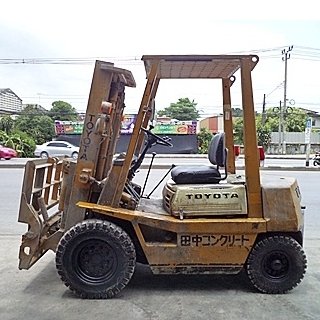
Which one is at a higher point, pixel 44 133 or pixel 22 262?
pixel 44 133

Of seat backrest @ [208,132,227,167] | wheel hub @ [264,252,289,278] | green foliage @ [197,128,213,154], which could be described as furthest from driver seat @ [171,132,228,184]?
green foliage @ [197,128,213,154]

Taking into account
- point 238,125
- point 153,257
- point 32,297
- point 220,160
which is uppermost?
point 238,125

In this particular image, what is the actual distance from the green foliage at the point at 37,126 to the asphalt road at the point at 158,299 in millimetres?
44032

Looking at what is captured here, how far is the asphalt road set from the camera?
4371 mm

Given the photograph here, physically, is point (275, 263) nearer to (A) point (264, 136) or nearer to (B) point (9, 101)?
(A) point (264, 136)

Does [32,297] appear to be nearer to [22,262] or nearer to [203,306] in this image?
[22,262]

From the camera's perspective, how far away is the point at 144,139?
5.76m

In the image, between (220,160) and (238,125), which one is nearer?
(220,160)

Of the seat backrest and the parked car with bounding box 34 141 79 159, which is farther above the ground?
the parked car with bounding box 34 141 79 159

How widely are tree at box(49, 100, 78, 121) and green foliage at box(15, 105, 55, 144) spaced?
4987 mm

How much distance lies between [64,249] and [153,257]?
87 centimetres

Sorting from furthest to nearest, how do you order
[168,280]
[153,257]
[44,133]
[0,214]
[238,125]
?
[44,133] < [0,214] < [238,125] < [168,280] < [153,257]

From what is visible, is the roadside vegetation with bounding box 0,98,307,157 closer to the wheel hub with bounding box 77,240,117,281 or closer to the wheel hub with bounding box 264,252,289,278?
the wheel hub with bounding box 77,240,117,281

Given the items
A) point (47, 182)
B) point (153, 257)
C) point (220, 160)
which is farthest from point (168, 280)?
point (47, 182)
